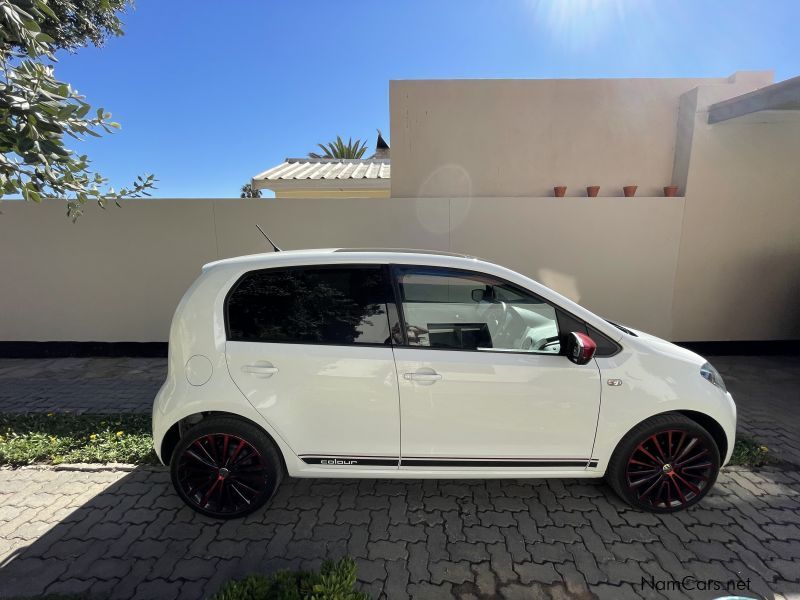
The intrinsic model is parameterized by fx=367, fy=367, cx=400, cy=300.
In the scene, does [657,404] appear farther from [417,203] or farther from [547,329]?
[417,203]

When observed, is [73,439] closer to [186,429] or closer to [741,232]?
[186,429]

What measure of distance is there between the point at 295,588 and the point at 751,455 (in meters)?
3.69

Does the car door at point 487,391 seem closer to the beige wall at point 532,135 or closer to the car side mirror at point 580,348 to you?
the car side mirror at point 580,348

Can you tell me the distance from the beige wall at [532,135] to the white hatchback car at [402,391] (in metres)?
3.82

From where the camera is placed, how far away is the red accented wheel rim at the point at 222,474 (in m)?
2.32

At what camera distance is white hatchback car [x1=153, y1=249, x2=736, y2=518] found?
2.22 m

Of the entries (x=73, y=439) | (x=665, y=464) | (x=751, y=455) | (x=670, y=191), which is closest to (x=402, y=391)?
(x=665, y=464)

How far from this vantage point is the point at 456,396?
2.22 metres

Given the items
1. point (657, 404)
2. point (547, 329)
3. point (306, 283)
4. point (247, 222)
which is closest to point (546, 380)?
point (547, 329)

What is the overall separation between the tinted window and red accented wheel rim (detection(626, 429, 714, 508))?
1.83 metres

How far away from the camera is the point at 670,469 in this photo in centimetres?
238

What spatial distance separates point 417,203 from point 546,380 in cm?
374

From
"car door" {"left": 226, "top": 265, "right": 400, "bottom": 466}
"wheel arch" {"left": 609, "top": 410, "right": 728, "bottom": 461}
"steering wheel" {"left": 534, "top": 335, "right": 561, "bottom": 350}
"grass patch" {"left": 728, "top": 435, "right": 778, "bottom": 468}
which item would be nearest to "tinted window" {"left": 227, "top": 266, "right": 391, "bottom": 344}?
"car door" {"left": 226, "top": 265, "right": 400, "bottom": 466}

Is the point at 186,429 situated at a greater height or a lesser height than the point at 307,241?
lesser
